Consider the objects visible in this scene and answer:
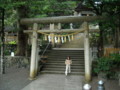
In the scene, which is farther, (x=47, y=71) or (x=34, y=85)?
(x=47, y=71)

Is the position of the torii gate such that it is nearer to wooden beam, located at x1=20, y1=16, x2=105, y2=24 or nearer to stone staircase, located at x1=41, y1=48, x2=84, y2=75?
wooden beam, located at x1=20, y1=16, x2=105, y2=24

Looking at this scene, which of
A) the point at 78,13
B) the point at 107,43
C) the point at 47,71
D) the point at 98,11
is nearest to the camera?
the point at 98,11

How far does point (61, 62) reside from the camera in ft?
48.3

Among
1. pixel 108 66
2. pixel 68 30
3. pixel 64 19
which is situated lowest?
pixel 108 66

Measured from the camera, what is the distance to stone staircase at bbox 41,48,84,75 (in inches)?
526

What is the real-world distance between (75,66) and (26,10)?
7.42 m

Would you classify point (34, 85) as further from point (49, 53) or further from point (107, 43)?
point (107, 43)

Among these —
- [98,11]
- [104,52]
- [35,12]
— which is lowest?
[104,52]

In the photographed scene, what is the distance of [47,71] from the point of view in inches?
526

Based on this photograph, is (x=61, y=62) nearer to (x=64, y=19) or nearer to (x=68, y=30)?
(x=68, y=30)

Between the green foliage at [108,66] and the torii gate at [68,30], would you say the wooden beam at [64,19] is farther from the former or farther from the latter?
the green foliage at [108,66]

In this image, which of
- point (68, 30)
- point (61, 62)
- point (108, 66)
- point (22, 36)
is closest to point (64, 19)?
point (68, 30)

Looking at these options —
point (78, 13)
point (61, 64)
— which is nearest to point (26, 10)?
point (61, 64)

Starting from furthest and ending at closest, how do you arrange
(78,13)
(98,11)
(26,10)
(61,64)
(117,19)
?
(78,13), (26,10), (61,64), (98,11), (117,19)
